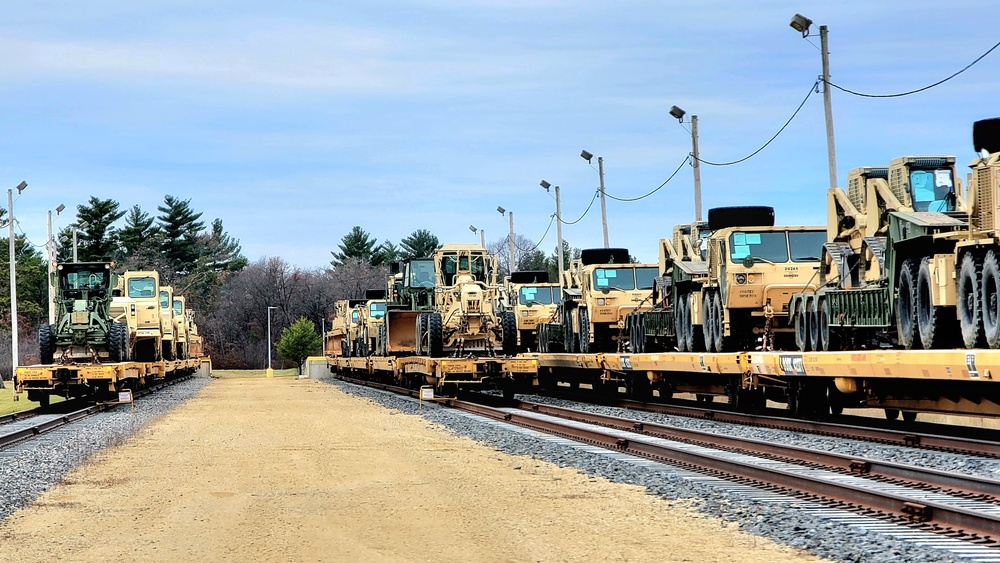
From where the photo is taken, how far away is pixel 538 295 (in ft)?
133

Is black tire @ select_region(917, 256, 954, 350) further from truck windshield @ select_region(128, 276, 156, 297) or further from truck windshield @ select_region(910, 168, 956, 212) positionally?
truck windshield @ select_region(128, 276, 156, 297)

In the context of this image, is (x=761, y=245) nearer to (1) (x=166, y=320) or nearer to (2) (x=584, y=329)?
(2) (x=584, y=329)

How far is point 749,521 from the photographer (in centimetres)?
1045

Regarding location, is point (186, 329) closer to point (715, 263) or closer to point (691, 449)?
point (715, 263)

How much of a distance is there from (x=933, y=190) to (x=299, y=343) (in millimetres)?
82957

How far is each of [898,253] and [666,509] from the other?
7.06 metres

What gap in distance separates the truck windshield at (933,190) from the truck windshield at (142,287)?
30806 millimetres

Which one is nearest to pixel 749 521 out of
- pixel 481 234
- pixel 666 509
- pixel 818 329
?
pixel 666 509

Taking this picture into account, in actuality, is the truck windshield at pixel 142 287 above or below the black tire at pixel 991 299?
above

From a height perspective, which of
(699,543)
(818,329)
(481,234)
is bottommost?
(699,543)

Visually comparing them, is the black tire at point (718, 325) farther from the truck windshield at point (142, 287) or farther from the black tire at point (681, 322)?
the truck windshield at point (142, 287)

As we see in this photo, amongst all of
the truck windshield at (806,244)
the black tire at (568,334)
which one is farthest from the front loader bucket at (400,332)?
the truck windshield at (806,244)

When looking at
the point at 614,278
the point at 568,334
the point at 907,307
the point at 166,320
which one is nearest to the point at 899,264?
the point at 907,307

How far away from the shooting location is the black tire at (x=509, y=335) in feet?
107
